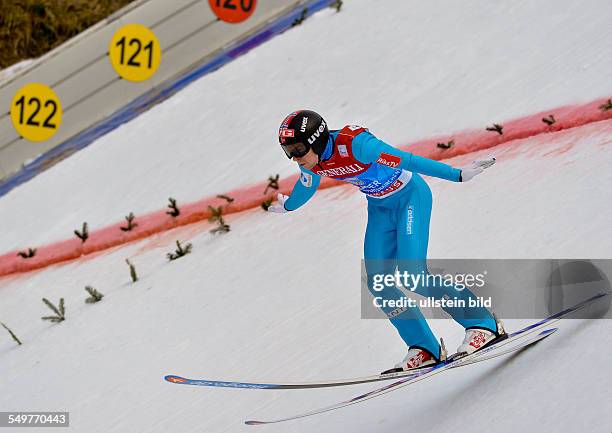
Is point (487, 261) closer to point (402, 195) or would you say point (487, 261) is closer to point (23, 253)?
point (402, 195)

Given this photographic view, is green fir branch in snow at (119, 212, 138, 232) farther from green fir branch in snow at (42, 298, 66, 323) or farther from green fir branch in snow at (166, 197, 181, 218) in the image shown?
green fir branch in snow at (42, 298, 66, 323)

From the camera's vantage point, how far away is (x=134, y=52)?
12367mm

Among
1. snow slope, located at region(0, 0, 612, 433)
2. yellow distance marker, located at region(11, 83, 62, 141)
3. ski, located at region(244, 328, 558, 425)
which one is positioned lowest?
ski, located at region(244, 328, 558, 425)

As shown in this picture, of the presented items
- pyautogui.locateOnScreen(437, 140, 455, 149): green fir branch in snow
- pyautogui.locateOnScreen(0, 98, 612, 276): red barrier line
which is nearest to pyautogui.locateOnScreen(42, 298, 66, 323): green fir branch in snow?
pyautogui.locateOnScreen(0, 98, 612, 276): red barrier line

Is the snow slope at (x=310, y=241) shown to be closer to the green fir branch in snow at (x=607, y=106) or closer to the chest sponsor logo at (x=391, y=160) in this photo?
the green fir branch in snow at (x=607, y=106)

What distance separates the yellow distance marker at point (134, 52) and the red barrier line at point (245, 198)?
9.72 ft

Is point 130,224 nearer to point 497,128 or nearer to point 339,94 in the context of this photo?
point 339,94

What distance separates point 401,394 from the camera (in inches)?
237

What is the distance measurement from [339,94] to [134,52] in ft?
10.2

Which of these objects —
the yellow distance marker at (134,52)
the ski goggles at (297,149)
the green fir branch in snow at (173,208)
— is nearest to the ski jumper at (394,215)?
the ski goggles at (297,149)

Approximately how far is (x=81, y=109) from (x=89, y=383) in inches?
226

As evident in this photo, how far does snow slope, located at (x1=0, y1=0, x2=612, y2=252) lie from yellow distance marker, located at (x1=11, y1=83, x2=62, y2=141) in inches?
28.4

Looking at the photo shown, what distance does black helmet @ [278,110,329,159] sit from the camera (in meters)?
5.32

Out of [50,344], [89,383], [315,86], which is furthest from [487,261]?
[315,86]
